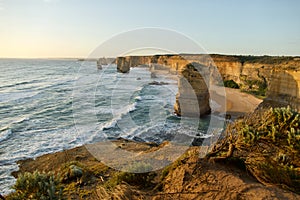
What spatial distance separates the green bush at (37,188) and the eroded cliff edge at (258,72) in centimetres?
1908

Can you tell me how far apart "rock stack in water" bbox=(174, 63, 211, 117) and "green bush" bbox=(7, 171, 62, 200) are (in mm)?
17867

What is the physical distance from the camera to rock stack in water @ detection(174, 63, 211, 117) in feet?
71.5

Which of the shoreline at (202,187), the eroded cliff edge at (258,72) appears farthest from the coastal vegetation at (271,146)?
the eroded cliff edge at (258,72)

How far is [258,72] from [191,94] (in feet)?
77.7

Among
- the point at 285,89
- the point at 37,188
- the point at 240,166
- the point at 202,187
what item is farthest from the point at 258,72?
the point at 37,188

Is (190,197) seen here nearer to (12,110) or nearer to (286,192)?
(286,192)

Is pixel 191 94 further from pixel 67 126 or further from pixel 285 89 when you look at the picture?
pixel 67 126

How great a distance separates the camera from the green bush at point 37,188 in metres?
4.72

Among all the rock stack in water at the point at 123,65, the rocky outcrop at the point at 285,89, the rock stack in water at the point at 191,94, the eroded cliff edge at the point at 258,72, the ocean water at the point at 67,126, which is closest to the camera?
the ocean water at the point at 67,126

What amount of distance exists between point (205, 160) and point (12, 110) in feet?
85.7

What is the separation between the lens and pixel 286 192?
4.36 m

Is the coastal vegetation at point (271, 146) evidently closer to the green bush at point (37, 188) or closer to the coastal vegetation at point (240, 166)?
the coastal vegetation at point (240, 166)

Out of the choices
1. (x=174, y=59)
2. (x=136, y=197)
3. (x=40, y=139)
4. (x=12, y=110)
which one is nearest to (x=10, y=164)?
(x=40, y=139)

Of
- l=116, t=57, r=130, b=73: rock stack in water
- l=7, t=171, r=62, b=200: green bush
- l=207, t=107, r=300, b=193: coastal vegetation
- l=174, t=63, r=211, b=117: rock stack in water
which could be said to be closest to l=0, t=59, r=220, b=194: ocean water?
l=174, t=63, r=211, b=117: rock stack in water
